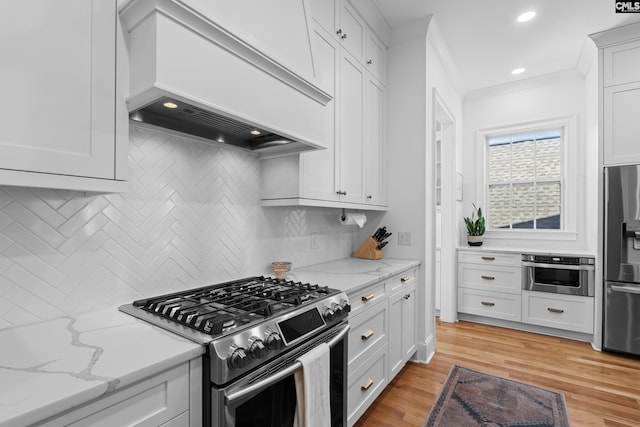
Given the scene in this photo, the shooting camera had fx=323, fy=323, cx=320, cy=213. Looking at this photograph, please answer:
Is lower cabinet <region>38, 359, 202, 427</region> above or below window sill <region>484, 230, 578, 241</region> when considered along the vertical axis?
below

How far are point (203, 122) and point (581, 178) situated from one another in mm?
4276

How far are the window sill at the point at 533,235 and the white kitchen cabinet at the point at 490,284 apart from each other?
608 mm

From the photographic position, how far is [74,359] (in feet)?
2.82

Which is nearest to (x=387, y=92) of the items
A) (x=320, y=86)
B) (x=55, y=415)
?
(x=320, y=86)

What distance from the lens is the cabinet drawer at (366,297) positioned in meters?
1.80

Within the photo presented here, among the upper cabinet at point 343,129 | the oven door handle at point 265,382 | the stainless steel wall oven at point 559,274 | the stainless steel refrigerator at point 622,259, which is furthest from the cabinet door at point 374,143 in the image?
the stainless steel refrigerator at point 622,259

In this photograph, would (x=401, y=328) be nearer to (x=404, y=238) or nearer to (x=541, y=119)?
(x=404, y=238)

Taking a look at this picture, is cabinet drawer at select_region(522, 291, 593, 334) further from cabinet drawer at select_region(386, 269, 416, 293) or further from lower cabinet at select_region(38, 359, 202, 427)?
lower cabinet at select_region(38, 359, 202, 427)

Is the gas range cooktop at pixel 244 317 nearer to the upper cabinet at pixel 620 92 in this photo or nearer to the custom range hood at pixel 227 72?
the custom range hood at pixel 227 72

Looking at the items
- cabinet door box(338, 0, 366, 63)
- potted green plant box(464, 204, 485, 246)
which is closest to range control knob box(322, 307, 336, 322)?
cabinet door box(338, 0, 366, 63)

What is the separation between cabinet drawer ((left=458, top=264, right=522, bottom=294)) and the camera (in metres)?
3.66

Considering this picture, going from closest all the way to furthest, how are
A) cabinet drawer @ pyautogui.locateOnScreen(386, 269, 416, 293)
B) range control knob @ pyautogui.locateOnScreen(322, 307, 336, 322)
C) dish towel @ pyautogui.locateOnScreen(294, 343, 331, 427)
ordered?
dish towel @ pyautogui.locateOnScreen(294, 343, 331, 427)
range control knob @ pyautogui.locateOnScreen(322, 307, 336, 322)
cabinet drawer @ pyautogui.locateOnScreen(386, 269, 416, 293)

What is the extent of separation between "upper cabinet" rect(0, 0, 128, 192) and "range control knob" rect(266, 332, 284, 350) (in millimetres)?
707

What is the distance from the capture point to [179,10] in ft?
3.52
